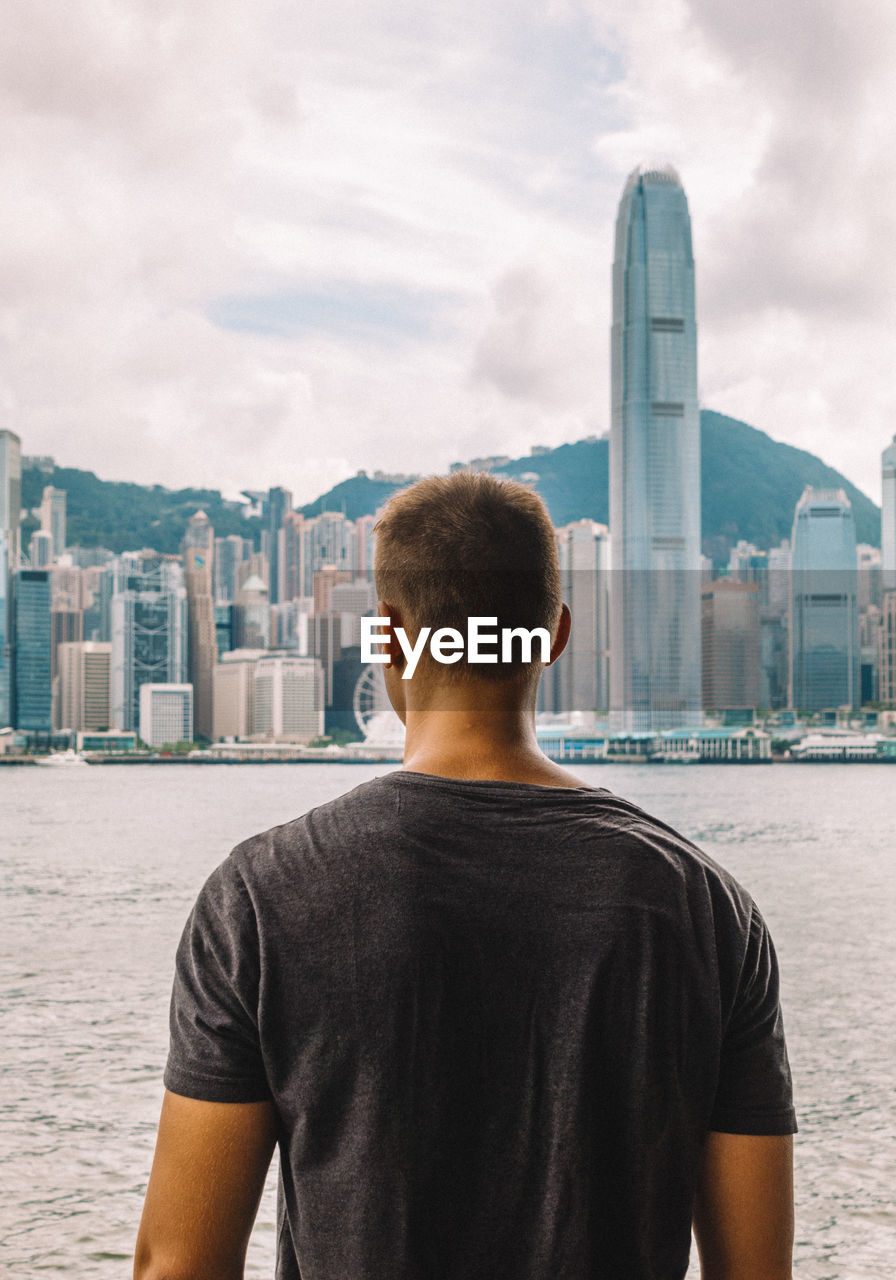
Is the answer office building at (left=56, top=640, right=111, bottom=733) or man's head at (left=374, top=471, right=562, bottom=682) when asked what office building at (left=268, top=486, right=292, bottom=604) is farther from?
man's head at (left=374, top=471, right=562, bottom=682)

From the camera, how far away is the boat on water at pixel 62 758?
2758 inches

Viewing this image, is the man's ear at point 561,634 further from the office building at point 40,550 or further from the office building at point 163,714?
the office building at point 40,550

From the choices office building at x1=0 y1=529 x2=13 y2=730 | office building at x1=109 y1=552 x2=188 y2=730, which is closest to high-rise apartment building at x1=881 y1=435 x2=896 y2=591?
office building at x1=109 y1=552 x2=188 y2=730

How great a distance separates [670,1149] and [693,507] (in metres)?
98.1

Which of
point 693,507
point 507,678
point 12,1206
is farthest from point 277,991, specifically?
point 693,507

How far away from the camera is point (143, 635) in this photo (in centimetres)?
8031

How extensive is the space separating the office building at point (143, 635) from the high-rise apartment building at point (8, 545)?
6567 millimetres

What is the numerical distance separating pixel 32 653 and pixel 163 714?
10.8m

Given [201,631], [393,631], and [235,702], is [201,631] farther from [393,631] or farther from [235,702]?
[393,631]

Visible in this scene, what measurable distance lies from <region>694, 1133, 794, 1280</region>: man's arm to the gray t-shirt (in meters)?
0.10

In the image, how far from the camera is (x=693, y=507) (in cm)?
9631

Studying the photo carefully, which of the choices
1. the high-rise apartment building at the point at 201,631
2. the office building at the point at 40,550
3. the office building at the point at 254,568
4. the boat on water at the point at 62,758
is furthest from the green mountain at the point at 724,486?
the boat on water at the point at 62,758

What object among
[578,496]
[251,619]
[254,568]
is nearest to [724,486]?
[578,496]

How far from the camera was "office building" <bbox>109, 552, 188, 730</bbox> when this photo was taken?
3063 inches
